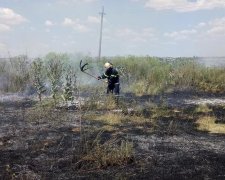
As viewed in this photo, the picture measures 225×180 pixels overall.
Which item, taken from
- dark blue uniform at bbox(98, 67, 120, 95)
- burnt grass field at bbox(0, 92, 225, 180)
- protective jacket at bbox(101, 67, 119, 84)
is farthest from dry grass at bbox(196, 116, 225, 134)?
protective jacket at bbox(101, 67, 119, 84)

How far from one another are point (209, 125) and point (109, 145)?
5094mm

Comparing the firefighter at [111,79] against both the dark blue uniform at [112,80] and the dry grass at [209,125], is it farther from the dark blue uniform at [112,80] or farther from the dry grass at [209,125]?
the dry grass at [209,125]

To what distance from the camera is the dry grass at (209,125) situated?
12766 mm

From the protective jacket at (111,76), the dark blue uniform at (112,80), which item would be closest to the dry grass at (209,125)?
the dark blue uniform at (112,80)

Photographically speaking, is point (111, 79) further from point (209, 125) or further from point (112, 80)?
point (209, 125)

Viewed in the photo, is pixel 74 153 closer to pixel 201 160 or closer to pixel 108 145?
pixel 108 145

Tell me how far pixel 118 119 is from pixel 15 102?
19.0 feet

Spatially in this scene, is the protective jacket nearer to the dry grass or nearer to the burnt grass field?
the burnt grass field

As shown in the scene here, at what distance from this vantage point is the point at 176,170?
8.56 meters

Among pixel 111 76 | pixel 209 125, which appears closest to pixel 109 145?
pixel 209 125

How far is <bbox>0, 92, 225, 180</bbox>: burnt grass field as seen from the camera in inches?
333

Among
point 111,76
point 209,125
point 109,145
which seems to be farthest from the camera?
point 111,76

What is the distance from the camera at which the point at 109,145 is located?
9203mm

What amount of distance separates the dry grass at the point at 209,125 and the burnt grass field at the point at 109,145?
20cm
